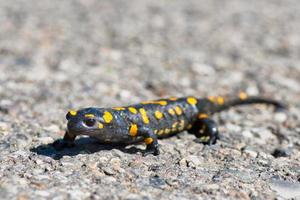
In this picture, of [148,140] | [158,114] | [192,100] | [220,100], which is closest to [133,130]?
[148,140]

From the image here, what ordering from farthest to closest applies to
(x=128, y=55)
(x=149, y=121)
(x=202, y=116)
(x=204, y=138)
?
(x=128, y=55)
(x=202, y=116)
(x=204, y=138)
(x=149, y=121)

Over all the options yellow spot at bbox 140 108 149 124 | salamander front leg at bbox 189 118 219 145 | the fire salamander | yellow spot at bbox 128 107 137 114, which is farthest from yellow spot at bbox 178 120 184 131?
yellow spot at bbox 128 107 137 114

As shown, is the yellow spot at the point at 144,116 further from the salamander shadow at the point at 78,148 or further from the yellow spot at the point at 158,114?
the salamander shadow at the point at 78,148

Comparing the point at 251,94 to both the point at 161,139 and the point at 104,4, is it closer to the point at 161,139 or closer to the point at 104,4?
the point at 161,139

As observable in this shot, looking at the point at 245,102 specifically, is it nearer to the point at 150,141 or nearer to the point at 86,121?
the point at 150,141

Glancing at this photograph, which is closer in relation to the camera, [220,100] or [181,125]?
[181,125]

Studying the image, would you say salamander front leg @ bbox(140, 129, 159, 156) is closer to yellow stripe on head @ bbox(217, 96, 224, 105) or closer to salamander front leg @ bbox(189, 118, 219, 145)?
salamander front leg @ bbox(189, 118, 219, 145)
